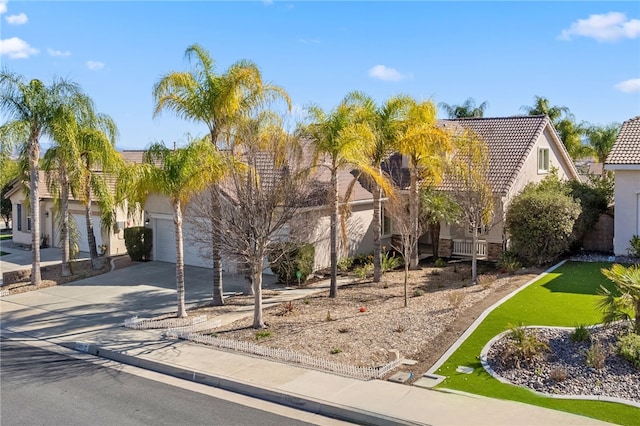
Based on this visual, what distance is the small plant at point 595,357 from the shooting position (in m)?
10.4

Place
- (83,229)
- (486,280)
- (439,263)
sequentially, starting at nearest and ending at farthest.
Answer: (486,280)
(439,263)
(83,229)

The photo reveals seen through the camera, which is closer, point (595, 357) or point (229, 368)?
point (595, 357)

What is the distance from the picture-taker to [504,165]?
23.7 m

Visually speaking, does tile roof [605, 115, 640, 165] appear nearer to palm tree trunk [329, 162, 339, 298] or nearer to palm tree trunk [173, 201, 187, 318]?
palm tree trunk [329, 162, 339, 298]

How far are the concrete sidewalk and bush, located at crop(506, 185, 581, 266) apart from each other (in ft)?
24.5

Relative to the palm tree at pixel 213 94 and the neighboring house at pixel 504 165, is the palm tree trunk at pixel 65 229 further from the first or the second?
the neighboring house at pixel 504 165

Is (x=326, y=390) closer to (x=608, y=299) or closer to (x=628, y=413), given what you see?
(x=628, y=413)

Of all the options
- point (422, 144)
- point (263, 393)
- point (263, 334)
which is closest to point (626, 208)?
point (422, 144)

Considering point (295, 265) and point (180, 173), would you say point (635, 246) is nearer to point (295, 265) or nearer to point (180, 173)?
point (295, 265)

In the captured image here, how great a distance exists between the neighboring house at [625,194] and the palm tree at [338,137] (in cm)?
952

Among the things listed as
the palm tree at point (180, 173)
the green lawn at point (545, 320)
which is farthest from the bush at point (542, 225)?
the palm tree at point (180, 173)

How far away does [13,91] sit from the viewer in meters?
19.7

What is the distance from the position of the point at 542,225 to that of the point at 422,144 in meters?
5.03

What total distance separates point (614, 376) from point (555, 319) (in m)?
3.22
